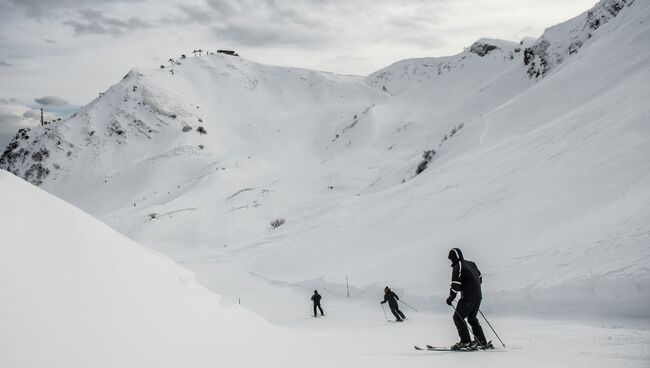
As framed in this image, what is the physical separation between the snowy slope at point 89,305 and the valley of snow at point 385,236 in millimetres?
21

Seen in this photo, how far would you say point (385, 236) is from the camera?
22.2 metres

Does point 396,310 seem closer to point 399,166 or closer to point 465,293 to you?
point 465,293

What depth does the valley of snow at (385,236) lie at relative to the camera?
441cm

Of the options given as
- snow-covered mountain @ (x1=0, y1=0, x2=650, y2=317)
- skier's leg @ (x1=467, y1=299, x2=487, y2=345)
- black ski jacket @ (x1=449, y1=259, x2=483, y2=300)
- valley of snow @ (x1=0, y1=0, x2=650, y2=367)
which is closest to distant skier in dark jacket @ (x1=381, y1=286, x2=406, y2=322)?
valley of snow @ (x1=0, y1=0, x2=650, y2=367)

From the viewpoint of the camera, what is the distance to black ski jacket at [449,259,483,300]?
281 inches

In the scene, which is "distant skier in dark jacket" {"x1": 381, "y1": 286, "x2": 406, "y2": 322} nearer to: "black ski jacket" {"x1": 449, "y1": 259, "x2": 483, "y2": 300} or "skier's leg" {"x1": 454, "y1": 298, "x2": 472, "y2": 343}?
"skier's leg" {"x1": 454, "y1": 298, "x2": 472, "y2": 343}

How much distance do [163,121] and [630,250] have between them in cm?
8186

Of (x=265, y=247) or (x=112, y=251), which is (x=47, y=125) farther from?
(x=112, y=251)


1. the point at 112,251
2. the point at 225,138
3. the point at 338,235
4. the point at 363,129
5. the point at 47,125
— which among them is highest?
the point at 47,125

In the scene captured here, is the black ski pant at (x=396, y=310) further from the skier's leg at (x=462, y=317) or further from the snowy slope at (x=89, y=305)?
the snowy slope at (x=89, y=305)

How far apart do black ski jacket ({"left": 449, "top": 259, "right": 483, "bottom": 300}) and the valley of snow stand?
3.11 ft

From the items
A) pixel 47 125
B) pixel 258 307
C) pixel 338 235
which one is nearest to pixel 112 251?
pixel 258 307

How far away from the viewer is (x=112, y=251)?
5.13m

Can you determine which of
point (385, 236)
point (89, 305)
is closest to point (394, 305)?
point (385, 236)
